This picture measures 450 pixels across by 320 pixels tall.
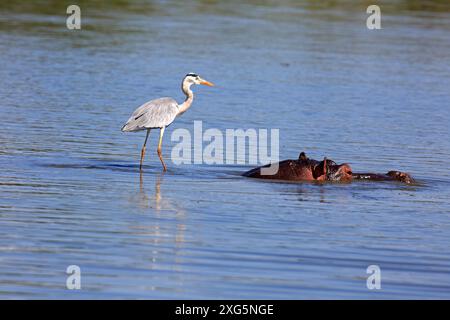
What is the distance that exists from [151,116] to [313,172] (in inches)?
102

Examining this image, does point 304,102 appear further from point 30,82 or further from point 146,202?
point 146,202

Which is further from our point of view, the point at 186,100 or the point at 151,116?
the point at 186,100

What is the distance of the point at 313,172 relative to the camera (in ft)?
47.9

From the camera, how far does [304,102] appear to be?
20953 millimetres

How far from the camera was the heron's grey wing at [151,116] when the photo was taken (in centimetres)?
1552

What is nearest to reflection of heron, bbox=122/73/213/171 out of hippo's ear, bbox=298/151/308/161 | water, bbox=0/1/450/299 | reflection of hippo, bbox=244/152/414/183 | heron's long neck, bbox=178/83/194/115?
heron's long neck, bbox=178/83/194/115

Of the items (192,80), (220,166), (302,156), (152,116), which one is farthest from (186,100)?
(302,156)

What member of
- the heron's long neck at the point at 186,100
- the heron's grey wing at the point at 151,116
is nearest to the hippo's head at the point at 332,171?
the heron's grey wing at the point at 151,116

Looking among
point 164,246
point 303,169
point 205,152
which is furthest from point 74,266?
point 205,152

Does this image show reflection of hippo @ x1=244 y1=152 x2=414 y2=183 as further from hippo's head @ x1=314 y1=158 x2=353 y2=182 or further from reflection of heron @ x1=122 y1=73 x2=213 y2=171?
reflection of heron @ x1=122 y1=73 x2=213 y2=171

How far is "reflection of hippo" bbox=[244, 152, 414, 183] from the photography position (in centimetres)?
1446

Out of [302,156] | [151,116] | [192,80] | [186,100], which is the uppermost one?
[192,80]

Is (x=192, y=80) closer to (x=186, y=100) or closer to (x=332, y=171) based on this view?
(x=186, y=100)

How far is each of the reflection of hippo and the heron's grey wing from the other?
175 cm
